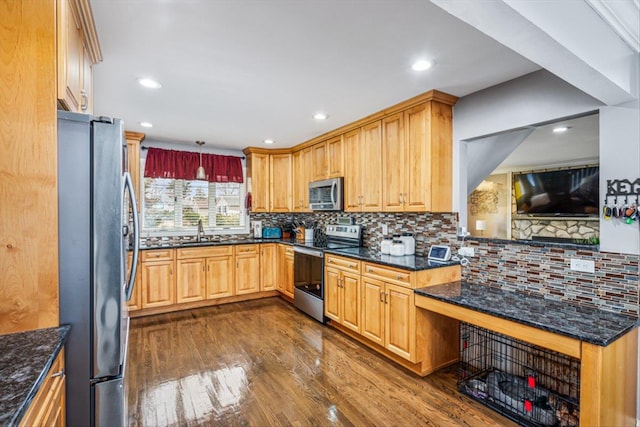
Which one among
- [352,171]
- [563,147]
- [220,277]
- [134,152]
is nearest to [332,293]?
[352,171]

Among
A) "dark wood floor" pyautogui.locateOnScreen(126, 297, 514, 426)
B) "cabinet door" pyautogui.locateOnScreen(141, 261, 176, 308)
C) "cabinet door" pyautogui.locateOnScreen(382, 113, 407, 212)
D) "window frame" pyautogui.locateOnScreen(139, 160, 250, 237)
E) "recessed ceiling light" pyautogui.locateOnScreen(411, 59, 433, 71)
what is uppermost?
"recessed ceiling light" pyautogui.locateOnScreen(411, 59, 433, 71)

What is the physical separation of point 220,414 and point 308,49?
8.30ft

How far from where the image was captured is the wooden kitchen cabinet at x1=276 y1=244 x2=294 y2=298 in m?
4.59

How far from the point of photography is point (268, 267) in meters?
4.95

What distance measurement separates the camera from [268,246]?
4.97 metres

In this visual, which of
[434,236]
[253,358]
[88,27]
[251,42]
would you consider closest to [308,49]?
[251,42]

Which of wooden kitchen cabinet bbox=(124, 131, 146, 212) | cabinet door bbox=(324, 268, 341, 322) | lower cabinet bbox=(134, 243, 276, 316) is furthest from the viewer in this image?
wooden kitchen cabinet bbox=(124, 131, 146, 212)

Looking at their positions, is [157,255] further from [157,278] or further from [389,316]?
[389,316]

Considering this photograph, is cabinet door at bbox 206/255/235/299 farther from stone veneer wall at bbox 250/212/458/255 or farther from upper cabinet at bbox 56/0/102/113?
upper cabinet at bbox 56/0/102/113

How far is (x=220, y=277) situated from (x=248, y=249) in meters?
0.58

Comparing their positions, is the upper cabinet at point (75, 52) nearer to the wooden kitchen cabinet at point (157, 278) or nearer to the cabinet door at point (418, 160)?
the cabinet door at point (418, 160)

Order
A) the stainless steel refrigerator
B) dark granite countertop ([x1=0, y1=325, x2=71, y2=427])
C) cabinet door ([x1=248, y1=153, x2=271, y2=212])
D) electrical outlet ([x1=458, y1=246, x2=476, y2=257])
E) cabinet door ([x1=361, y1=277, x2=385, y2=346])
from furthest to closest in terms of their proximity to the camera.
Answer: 1. cabinet door ([x1=248, y1=153, x2=271, y2=212])
2. cabinet door ([x1=361, y1=277, x2=385, y2=346])
3. electrical outlet ([x1=458, y1=246, x2=476, y2=257])
4. the stainless steel refrigerator
5. dark granite countertop ([x1=0, y1=325, x2=71, y2=427])

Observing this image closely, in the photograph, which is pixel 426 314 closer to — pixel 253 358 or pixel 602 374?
pixel 602 374

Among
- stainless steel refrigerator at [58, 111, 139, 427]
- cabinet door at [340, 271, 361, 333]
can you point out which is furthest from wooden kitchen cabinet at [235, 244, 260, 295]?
stainless steel refrigerator at [58, 111, 139, 427]
